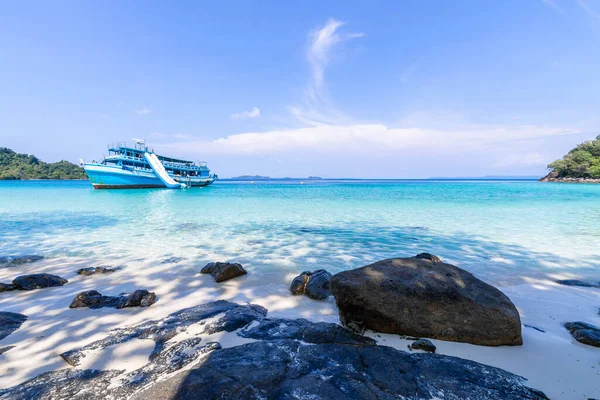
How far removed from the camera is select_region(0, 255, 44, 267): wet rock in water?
256 inches

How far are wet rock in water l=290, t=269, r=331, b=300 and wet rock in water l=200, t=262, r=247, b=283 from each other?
54.0 inches

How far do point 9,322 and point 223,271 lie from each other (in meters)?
2.89

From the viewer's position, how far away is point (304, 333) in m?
2.96

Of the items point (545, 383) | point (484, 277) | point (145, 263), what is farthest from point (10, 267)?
point (484, 277)

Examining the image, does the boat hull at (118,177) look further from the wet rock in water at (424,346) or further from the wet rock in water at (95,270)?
the wet rock in water at (424,346)

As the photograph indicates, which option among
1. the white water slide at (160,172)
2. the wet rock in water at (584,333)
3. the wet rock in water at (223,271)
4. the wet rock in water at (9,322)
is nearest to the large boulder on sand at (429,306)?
the wet rock in water at (584,333)

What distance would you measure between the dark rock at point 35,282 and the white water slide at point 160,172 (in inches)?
1744

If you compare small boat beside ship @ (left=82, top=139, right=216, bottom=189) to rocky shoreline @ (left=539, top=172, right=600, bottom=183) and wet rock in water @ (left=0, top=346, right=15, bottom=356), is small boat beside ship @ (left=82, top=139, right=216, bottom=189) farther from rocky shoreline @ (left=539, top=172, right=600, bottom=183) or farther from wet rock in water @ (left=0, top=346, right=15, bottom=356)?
rocky shoreline @ (left=539, top=172, right=600, bottom=183)

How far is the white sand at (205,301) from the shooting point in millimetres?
2471

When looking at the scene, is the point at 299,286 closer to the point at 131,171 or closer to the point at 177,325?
the point at 177,325

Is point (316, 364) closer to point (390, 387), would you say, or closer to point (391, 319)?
point (390, 387)

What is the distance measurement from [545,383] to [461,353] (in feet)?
2.08

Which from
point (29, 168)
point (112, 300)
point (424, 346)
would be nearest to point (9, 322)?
point (112, 300)

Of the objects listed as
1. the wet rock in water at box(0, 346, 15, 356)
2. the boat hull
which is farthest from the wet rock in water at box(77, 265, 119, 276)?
the boat hull
